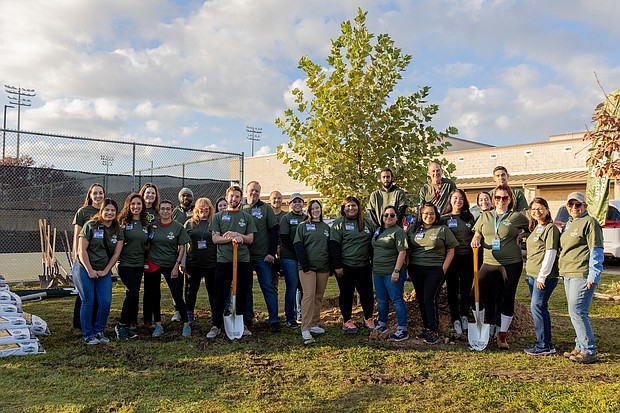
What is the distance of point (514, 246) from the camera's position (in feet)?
20.6

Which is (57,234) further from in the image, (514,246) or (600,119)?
(600,119)

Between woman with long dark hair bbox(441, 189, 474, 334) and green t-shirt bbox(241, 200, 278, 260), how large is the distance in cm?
229

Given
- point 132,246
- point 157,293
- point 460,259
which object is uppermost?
point 132,246

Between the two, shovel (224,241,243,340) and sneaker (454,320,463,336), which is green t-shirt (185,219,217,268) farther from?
sneaker (454,320,463,336)

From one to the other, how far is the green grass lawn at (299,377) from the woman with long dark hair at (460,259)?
0.58 meters

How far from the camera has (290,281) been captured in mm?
7559

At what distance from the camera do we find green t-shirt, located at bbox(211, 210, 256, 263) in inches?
275

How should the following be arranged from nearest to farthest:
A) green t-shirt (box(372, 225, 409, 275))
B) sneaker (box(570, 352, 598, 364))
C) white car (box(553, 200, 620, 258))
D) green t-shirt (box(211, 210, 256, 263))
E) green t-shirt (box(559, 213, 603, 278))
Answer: green t-shirt (box(559, 213, 603, 278)), sneaker (box(570, 352, 598, 364)), green t-shirt (box(372, 225, 409, 275)), green t-shirt (box(211, 210, 256, 263)), white car (box(553, 200, 620, 258))

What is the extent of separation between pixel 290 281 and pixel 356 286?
97cm

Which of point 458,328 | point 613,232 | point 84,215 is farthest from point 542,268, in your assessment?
point 613,232

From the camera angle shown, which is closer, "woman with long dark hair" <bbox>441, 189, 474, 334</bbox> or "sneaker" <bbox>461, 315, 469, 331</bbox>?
"woman with long dark hair" <bbox>441, 189, 474, 334</bbox>

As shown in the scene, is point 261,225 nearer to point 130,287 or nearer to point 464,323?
point 130,287

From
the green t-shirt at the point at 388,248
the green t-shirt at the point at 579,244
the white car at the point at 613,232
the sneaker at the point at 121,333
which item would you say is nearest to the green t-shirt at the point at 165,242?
the sneaker at the point at 121,333

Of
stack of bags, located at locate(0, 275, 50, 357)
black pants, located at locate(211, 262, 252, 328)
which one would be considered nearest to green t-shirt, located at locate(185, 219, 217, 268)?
black pants, located at locate(211, 262, 252, 328)
